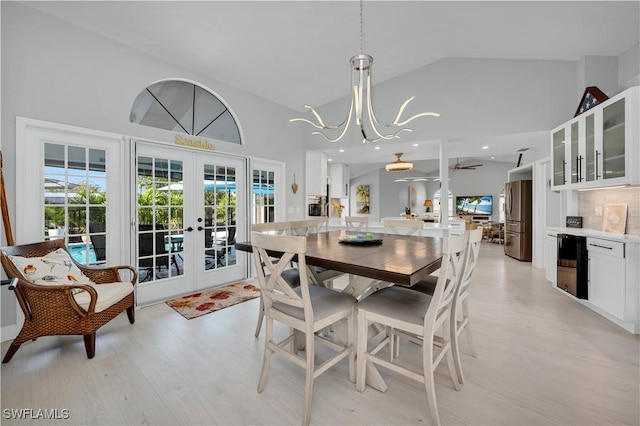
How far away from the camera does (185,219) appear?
3684 millimetres

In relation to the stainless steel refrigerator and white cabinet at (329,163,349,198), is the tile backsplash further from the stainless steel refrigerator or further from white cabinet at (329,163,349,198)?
white cabinet at (329,163,349,198)

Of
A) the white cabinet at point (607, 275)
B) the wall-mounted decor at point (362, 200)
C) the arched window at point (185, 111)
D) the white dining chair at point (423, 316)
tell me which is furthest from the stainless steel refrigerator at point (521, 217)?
the arched window at point (185, 111)

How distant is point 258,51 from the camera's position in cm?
350

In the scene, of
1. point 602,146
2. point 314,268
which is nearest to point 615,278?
point 602,146

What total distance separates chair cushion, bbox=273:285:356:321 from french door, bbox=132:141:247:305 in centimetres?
235

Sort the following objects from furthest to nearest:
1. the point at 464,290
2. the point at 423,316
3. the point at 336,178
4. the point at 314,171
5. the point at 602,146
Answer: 1. the point at 336,178
2. the point at 314,171
3. the point at 602,146
4. the point at 464,290
5. the point at 423,316

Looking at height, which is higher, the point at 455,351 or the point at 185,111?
the point at 185,111

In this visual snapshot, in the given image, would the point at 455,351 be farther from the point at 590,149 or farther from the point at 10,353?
the point at 10,353

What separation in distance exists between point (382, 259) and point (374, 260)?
0.07 meters

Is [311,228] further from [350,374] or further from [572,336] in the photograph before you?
[572,336]

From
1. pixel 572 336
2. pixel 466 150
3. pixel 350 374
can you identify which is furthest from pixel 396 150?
pixel 350 374

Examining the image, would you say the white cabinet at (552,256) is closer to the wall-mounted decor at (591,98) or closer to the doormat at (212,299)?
the wall-mounted decor at (591,98)

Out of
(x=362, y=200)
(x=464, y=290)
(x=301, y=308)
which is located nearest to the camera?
(x=301, y=308)

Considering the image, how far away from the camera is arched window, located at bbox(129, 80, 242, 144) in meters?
3.31
